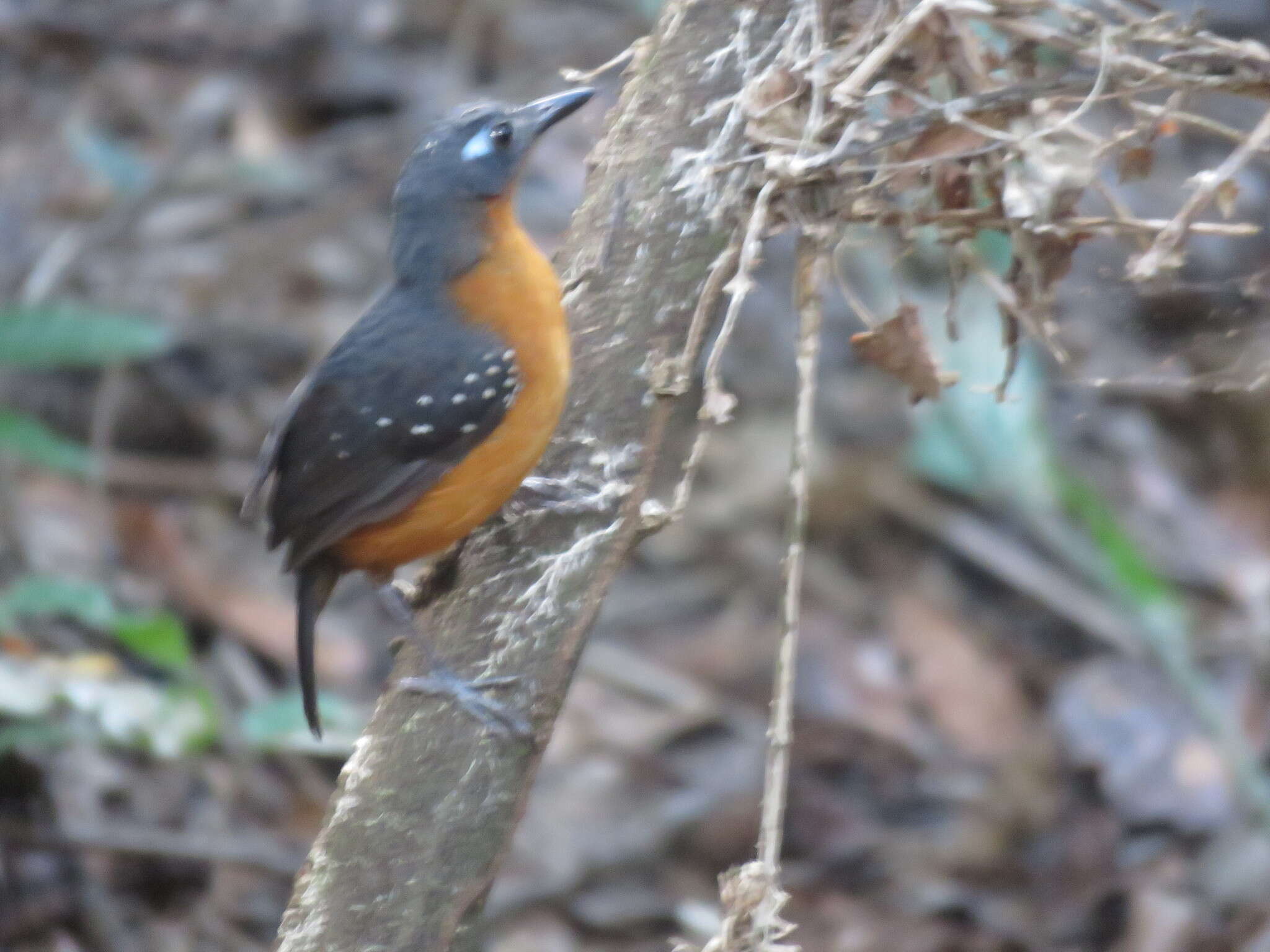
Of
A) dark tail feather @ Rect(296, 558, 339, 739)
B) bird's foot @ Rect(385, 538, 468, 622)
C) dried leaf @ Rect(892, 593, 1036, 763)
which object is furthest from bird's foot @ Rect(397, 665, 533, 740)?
dried leaf @ Rect(892, 593, 1036, 763)

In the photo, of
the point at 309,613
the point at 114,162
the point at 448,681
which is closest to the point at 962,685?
the point at 309,613

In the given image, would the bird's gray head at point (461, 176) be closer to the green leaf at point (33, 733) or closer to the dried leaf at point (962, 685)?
the green leaf at point (33, 733)

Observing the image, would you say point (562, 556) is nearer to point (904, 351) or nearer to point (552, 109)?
point (904, 351)

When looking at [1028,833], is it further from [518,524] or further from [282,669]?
[518,524]

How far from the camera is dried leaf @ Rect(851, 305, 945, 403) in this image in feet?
9.66

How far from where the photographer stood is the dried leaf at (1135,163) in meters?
2.91

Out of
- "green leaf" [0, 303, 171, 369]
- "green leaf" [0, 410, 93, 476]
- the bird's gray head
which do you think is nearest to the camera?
the bird's gray head

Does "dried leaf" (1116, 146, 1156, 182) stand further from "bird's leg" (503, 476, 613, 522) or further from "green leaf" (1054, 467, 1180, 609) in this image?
"green leaf" (1054, 467, 1180, 609)

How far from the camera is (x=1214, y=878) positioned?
210 inches

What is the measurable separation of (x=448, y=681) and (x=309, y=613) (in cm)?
88

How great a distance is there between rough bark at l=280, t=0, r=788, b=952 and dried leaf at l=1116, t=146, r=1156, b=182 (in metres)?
0.77

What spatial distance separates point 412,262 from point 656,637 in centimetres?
340

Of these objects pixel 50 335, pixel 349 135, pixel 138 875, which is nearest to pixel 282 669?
pixel 138 875

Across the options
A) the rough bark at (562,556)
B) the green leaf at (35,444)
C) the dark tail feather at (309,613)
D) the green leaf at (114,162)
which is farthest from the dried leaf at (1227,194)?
the green leaf at (114,162)
